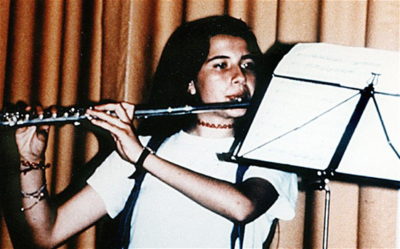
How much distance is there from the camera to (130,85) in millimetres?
1447

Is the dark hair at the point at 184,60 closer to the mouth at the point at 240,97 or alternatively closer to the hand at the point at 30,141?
the mouth at the point at 240,97

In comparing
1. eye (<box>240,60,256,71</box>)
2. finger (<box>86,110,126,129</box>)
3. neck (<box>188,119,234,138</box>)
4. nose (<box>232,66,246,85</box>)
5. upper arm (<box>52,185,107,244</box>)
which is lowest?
upper arm (<box>52,185,107,244</box>)

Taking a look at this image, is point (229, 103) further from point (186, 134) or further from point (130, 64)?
point (130, 64)

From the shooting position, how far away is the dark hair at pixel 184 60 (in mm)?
1303

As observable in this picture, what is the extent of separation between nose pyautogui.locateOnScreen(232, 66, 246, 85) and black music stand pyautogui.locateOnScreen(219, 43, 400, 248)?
12.1 inches

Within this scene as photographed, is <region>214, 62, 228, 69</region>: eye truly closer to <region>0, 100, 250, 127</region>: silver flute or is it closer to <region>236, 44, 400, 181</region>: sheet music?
<region>0, 100, 250, 127</region>: silver flute

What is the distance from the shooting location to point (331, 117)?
0.92m

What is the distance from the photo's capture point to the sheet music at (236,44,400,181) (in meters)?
0.87

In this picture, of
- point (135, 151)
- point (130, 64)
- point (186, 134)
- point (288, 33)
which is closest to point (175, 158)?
point (186, 134)

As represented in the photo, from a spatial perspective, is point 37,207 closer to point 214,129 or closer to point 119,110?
point 119,110

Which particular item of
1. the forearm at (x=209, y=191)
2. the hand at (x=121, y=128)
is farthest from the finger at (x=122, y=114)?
the forearm at (x=209, y=191)

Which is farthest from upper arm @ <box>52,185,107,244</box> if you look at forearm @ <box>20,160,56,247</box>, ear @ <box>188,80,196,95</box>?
ear @ <box>188,80,196,95</box>

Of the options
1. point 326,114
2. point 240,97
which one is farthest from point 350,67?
point 240,97

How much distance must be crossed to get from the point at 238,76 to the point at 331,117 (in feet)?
1.22
